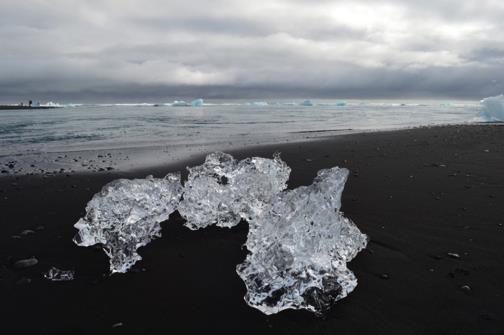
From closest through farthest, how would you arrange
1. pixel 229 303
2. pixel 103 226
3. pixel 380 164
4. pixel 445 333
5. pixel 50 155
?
pixel 445 333 → pixel 229 303 → pixel 103 226 → pixel 380 164 → pixel 50 155

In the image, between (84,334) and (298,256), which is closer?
(84,334)

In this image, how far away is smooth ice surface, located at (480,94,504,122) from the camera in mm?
25703

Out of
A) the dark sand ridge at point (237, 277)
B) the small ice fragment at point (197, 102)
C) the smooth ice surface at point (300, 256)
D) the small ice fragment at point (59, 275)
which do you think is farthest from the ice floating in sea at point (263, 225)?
the small ice fragment at point (197, 102)

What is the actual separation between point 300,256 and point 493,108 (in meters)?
29.8

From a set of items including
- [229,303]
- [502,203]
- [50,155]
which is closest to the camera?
[229,303]

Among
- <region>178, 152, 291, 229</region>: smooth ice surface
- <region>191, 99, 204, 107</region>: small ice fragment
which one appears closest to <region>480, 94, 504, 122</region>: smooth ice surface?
<region>178, 152, 291, 229</region>: smooth ice surface

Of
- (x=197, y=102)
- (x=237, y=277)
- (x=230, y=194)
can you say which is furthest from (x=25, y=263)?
(x=197, y=102)

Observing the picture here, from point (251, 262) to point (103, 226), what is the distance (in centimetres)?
166

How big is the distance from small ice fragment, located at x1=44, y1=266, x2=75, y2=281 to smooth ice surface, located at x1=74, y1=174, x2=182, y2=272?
330 millimetres

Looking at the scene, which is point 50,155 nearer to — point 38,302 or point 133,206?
point 133,206

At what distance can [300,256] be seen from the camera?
8.92ft

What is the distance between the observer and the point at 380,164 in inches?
314

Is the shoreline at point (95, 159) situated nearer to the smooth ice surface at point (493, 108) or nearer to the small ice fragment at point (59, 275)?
the small ice fragment at point (59, 275)

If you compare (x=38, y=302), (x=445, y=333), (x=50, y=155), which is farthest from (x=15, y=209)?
(x=50, y=155)
